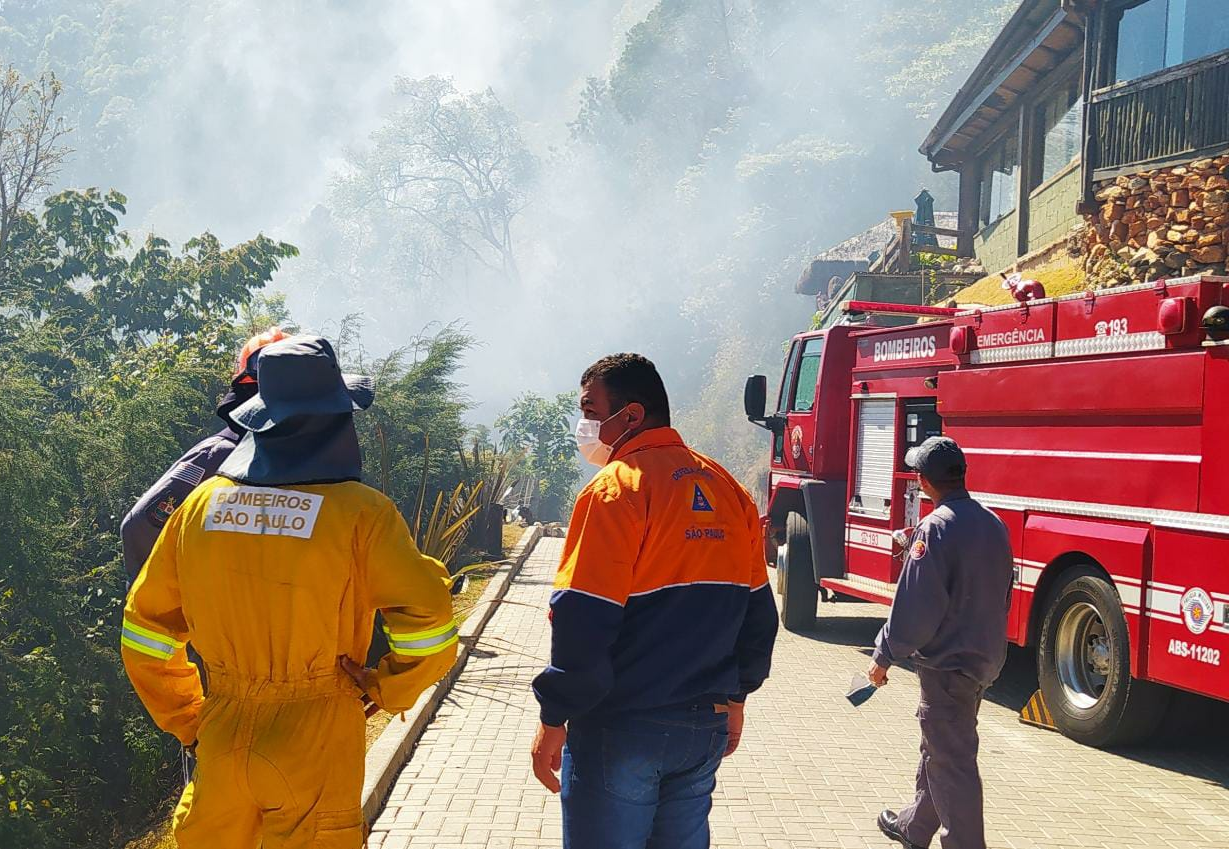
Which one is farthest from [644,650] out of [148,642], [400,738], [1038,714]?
[1038,714]

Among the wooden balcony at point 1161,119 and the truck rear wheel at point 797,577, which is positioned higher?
the wooden balcony at point 1161,119

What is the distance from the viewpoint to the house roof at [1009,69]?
1872 cm

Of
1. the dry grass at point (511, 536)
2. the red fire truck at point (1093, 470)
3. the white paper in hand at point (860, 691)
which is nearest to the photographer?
the white paper in hand at point (860, 691)

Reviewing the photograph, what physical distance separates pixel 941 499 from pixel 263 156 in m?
175

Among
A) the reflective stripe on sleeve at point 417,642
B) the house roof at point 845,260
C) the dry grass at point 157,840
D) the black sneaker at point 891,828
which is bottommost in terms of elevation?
the dry grass at point 157,840

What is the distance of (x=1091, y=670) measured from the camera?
727 centimetres

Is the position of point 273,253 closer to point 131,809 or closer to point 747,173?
point 131,809

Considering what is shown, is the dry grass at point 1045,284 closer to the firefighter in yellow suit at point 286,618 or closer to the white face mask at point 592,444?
the white face mask at point 592,444

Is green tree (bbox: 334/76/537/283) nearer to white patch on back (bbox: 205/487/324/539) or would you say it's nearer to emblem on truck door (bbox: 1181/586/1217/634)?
emblem on truck door (bbox: 1181/586/1217/634)

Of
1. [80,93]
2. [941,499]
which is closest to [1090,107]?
[941,499]

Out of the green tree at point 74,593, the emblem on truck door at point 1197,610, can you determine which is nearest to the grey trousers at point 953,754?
the emblem on truck door at point 1197,610

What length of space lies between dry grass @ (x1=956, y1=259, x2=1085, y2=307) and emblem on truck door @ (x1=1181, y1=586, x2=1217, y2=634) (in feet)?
24.3

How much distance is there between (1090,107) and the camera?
15.6 m

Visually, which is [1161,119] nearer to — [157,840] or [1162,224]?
[1162,224]
